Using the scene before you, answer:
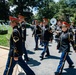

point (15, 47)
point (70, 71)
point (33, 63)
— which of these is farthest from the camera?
point (33, 63)

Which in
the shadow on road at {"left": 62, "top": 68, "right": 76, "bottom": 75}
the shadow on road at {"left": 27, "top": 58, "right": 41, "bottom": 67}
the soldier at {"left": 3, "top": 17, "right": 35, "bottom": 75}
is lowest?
the shadow on road at {"left": 62, "top": 68, "right": 76, "bottom": 75}

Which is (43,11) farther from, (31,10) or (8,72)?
(8,72)

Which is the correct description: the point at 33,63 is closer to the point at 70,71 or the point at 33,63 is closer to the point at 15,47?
the point at 70,71

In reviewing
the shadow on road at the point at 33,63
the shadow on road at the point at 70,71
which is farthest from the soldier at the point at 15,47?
the shadow on road at the point at 33,63

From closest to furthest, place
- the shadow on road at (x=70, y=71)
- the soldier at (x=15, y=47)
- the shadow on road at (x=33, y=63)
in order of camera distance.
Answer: the soldier at (x=15, y=47) → the shadow on road at (x=70, y=71) → the shadow on road at (x=33, y=63)

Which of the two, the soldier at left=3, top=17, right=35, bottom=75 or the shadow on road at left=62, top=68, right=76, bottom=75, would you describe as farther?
the shadow on road at left=62, top=68, right=76, bottom=75

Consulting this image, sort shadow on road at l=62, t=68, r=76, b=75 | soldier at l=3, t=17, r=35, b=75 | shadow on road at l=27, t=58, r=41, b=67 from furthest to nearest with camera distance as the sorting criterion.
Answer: shadow on road at l=27, t=58, r=41, b=67, shadow on road at l=62, t=68, r=76, b=75, soldier at l=3, t=17, r=35, b=75

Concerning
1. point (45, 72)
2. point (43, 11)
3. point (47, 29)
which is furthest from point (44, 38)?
point (43, 11)

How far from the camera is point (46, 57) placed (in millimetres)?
10594

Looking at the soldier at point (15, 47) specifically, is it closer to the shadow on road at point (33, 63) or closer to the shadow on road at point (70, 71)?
the shadow on road at point (70, 71)

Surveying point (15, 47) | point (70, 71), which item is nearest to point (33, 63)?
point (70, 71)

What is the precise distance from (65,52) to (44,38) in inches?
104

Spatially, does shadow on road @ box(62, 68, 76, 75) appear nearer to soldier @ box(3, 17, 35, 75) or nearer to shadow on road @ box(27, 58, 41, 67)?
shadow on road @ box(27, 58, 41, 67)

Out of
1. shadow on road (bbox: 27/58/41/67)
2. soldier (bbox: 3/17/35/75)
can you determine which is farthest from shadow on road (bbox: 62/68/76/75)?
soldier (bbox: 3/17/35/75)
